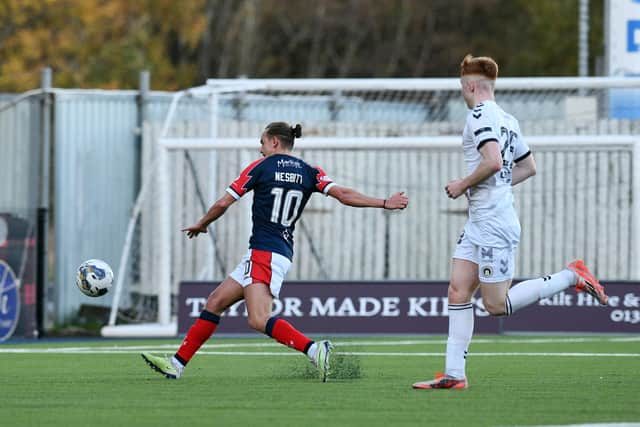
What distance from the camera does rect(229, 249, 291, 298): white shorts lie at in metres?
10.8

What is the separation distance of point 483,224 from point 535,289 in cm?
71

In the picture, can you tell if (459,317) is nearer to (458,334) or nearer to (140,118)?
(458,334)

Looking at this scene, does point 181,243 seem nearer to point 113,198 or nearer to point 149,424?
point 113,198

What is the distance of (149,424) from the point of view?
830 centimetres

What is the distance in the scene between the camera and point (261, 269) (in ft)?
35.5

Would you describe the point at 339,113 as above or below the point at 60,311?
above

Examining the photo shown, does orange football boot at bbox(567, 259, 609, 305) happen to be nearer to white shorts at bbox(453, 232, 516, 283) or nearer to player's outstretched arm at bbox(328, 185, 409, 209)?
white shorts at bbox(453, 232, 516, 283)

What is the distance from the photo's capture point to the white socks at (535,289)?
10.1m

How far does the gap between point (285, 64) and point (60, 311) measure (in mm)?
25311

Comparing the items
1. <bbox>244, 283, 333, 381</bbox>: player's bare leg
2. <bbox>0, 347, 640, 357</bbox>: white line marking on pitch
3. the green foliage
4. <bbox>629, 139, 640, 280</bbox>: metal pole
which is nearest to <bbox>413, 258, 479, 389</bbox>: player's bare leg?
<bbox>244, 283, 333, 381</bbox>: player's bare leg

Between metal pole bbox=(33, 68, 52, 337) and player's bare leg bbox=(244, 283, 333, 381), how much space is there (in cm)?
793

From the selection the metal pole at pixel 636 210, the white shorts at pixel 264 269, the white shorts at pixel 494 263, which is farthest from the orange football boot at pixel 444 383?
the metal pole at pixel 636 210

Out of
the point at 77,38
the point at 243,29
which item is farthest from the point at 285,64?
the point at 77,38

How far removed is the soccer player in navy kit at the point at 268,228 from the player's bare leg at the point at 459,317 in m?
1.01
